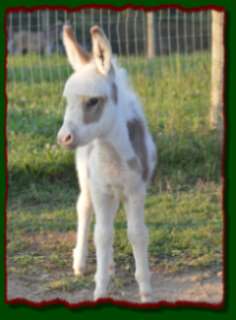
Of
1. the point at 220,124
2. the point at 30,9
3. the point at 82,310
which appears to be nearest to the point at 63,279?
the point at 82,310

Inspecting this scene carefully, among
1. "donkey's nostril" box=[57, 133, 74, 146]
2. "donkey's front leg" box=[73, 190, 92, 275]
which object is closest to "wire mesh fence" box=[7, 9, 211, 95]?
"donkey's front leg" box=[73, 190, 92, 275]

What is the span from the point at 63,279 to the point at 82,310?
0.27m

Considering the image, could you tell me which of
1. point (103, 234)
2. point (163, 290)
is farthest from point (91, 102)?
point (163, 290)

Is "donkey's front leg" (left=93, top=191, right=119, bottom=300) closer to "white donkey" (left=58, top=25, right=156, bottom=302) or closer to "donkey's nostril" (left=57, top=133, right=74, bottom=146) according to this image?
"white donkey" (left=58, top=25, right=156, bottom=302)

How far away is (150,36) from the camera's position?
425cm

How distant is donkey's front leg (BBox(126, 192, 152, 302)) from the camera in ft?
8.83

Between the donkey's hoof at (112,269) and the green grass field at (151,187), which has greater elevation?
the green grass field at (151,187)

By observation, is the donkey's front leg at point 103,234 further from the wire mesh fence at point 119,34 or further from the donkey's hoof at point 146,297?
the wire mesh fence at point 119,34

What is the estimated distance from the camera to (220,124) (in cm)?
398

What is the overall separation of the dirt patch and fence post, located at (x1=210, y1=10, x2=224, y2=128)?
45.5 inches

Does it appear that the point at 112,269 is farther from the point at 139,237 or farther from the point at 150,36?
the point at 150,36

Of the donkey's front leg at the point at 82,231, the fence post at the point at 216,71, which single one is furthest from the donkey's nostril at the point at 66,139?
the fence post at the point at 216,71

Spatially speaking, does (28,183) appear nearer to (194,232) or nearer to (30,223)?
(30,223)

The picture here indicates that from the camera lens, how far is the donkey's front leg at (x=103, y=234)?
2.70 m
